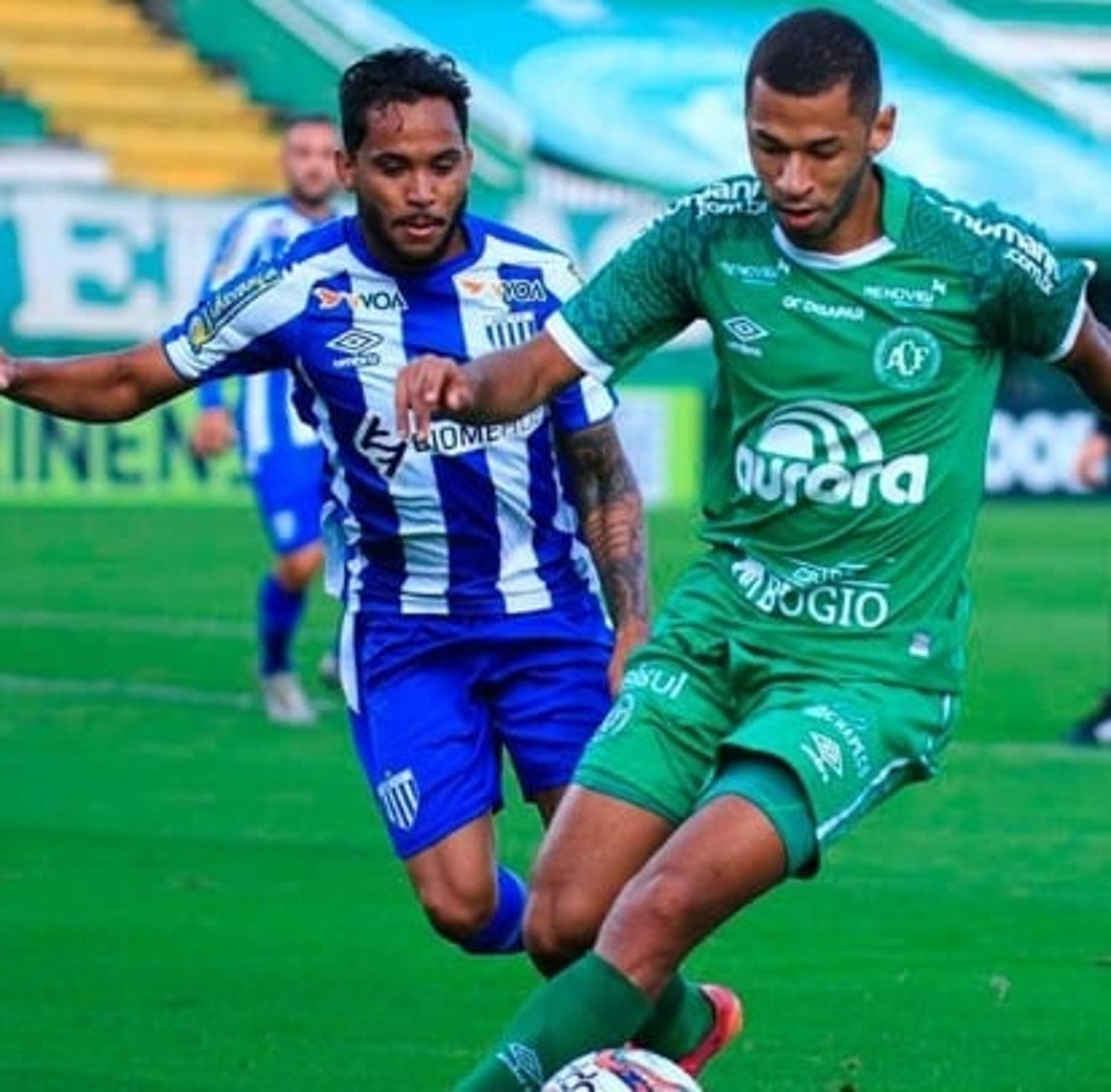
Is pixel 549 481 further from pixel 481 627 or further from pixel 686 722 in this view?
pixel 686 722

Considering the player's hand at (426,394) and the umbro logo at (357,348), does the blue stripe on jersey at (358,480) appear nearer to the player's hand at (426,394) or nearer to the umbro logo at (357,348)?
the umbro logo at (357,348)

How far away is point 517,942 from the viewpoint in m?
8.29

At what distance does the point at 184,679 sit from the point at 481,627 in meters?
7.95

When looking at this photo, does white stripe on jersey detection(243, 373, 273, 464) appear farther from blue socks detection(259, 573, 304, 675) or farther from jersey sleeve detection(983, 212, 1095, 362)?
jersey sleeve detection(983, 212, 1095, 362)

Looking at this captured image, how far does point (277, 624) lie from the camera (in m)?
14.7

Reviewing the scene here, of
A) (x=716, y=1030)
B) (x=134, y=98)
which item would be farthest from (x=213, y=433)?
(x=134, y=98)

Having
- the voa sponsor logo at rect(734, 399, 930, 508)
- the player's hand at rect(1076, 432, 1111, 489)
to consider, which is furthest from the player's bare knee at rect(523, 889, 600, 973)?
the player's hand at rect(1076, 432, 1111, 489)

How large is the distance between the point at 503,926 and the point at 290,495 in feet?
23.1

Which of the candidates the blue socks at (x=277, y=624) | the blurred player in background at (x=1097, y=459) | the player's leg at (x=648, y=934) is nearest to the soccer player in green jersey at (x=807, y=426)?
the player's leg at (x=648, y=934)

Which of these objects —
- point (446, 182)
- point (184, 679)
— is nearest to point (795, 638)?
point (446, 182)

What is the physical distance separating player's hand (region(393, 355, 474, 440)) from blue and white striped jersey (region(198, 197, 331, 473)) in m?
8.03

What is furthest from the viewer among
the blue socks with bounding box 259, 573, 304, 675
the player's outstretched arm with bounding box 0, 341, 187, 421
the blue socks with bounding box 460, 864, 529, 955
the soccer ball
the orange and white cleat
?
the blue socks with bounding box 259, 573, 304, 675

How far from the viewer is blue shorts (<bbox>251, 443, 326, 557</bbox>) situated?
49.3ft

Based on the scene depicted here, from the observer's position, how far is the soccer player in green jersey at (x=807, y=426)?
685 cm
